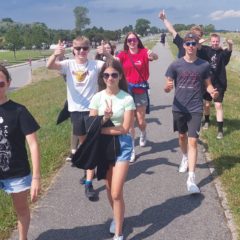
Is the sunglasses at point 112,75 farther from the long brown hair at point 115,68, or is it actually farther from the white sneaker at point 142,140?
the white sneaker at point 142,140

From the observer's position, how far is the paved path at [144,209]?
4.54 m

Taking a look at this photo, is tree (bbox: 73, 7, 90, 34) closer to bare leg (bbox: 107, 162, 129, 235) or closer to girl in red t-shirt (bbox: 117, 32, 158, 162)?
girl in red t-shirt (bbox: 117, 32, 158, 162)

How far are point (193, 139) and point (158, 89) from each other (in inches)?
433

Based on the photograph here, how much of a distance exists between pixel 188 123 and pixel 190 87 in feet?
1.64

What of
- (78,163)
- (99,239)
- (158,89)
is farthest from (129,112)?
(158,89)

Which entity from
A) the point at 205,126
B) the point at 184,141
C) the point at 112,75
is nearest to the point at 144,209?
the point at 184,141

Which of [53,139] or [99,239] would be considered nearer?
[99,239]

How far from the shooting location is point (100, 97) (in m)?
4.45

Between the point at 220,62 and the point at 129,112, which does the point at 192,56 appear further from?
the point at 220,62

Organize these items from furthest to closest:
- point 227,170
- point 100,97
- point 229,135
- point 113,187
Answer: point 229,135
point 227,170
point 100,97
point 113,187

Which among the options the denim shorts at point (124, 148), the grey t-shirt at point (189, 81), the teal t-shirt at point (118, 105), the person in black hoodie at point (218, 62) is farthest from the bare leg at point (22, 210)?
the person in black hoodie at point (218, 62)

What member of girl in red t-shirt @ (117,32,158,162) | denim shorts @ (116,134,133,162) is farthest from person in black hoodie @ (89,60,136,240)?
girl in red t-shirt @ (117,32,158,162)

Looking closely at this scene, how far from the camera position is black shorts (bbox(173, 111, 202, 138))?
5.91 meters

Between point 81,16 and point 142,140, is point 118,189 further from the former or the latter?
point 81,16
